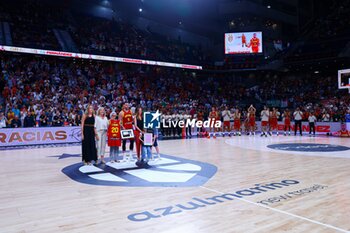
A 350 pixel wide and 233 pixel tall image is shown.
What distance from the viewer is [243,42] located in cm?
2658

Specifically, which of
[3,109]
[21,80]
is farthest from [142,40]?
[3,109]

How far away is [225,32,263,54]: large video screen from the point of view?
26.3 meters

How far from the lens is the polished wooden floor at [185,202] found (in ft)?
11.2

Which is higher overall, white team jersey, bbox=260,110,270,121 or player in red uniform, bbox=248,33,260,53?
player in red uniform, bbox=248,33,260,53

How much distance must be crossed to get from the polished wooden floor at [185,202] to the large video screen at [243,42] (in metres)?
21.0

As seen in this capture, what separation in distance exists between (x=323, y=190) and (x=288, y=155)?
Result: 405 cm

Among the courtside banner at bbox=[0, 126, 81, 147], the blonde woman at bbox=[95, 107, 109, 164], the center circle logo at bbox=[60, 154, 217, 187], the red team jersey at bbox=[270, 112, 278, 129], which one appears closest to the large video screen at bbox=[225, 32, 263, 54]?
the red team jersey at bbox=[270, 112, 278, 129]

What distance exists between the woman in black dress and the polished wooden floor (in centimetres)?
81

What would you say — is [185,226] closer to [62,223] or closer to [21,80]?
[62,223]

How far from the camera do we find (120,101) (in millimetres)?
19188

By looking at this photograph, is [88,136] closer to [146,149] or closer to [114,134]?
[114,134]

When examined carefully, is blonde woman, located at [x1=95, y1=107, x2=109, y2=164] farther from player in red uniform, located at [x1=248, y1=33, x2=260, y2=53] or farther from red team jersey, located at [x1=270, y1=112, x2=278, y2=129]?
player in red uniform, located at [x1=248, y1=33, x2=260, y2=53]

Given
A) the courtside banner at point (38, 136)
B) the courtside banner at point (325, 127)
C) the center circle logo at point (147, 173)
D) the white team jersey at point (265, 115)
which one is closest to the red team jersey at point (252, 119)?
the white team jersey at point (265, 115)

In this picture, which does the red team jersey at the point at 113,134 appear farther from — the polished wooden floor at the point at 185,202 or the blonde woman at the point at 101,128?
the polished wooden floor at the point at 185,202
